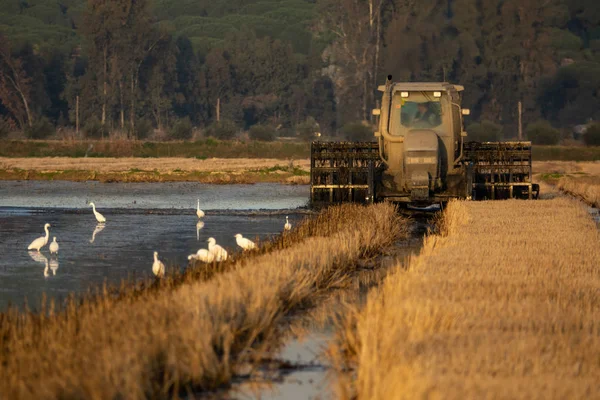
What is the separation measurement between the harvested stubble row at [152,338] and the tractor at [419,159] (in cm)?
1300

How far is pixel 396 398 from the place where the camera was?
7.33 meters

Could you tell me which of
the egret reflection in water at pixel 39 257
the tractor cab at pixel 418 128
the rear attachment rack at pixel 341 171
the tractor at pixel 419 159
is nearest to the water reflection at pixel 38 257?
the egret reflection in water at pixel 39 257

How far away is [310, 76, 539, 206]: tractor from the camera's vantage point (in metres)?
26.7

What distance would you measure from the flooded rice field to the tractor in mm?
1793

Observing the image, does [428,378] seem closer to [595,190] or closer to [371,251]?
[371,251]

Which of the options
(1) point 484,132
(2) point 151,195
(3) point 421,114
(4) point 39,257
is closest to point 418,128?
(3) point 421,114

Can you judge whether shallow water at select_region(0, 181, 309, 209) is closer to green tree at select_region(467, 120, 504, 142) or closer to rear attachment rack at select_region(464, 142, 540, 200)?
rear attachment rack at select_region(464, 142, 540, 200)

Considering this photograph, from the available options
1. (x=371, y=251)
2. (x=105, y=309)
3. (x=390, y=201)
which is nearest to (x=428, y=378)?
(x=105, y=309)

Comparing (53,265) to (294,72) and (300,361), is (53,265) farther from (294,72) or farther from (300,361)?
(294,72)

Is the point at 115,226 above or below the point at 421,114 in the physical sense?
below

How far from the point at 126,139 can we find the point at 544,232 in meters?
64.8

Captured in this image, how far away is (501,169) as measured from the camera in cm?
3106

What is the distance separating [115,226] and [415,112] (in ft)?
23.7

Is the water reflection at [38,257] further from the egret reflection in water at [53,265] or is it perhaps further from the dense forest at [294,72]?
the dense forest at [294,72]
